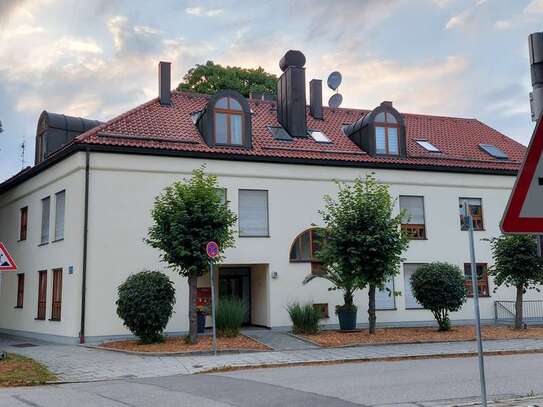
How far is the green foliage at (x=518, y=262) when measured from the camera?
75.2ft

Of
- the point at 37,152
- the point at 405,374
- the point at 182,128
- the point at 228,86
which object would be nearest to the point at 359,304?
the point at 182,128

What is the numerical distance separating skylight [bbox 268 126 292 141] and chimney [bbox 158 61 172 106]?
14.4 ft

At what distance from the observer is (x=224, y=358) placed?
16.2m

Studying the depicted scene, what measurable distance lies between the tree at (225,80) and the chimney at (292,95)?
10244mm

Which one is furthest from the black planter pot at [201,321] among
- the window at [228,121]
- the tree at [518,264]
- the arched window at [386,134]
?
the tree at [518,264]

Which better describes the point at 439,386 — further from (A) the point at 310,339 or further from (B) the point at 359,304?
(B) the point at 359,304

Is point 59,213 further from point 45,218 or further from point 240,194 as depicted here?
point 240,194

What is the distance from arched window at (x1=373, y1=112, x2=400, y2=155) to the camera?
26109mm

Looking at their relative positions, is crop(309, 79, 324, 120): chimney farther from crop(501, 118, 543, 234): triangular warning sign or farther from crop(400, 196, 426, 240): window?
crop(501, 118, 543, 234): triangular warning sign

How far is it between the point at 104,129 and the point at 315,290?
31.7 feet

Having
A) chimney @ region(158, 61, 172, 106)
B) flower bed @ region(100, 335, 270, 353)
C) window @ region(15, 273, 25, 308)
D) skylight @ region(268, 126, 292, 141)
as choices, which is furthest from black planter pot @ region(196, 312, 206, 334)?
chimney @ region(158, 61, 172, 106)

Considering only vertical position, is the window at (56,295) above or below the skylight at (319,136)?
below

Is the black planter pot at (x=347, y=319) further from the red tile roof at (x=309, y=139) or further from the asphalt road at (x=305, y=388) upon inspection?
the asphalt road at (x=305, y=388)

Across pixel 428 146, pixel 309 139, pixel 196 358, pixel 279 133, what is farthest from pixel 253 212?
pixel 428 146
